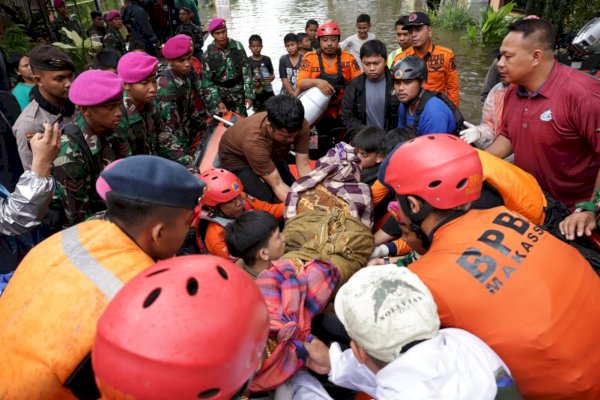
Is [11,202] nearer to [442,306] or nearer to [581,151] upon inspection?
[442,306]

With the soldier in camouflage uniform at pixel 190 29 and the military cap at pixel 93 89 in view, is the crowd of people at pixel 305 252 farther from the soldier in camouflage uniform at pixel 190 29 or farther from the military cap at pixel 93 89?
the soldier in camouflage uniform at pixel 190 29

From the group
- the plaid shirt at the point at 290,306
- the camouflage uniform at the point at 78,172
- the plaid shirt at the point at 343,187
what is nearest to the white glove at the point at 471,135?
the plaid shirt at the point at 343,187

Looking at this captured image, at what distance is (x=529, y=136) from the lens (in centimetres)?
314

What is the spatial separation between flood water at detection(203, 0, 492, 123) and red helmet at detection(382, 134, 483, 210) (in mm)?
6496

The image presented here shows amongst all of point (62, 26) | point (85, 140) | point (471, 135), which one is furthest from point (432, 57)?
point (62, 26)

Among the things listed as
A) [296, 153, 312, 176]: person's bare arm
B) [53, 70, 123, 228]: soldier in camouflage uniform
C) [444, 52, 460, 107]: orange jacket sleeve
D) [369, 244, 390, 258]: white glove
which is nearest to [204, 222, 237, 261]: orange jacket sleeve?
[53, 70, 123, 228]: soldier in camouflage uniform

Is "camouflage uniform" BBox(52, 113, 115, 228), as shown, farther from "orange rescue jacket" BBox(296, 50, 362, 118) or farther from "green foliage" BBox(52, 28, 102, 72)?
"green foliage" BBox(52, 28, 102, 72)

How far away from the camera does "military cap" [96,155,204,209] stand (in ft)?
5.28

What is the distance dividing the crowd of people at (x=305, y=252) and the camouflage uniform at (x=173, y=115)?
0.20 ft

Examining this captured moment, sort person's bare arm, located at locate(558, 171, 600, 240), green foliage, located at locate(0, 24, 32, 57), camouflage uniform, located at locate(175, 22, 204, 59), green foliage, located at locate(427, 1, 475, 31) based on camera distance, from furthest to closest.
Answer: green foliage, located at locate(427, 1, 475, 31)
camouflage uniform, located at locate(175, 22, 204, 59)
green foliage, located at locate(0, 24, 32, 57)
person's bare arm, located at locate(558, 171, 600, 240)

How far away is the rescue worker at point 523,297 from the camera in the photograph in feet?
5.29

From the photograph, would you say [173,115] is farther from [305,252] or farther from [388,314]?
[388,314]

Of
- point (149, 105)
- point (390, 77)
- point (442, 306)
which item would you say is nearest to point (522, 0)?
point (390, 77)

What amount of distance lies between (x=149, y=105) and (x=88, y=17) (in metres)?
13.8
